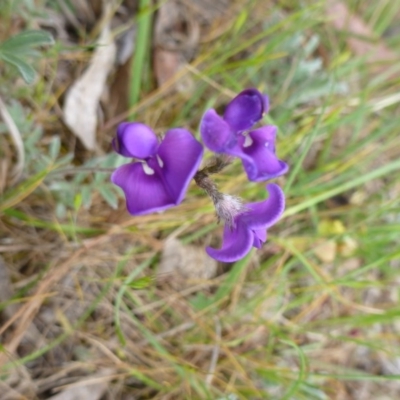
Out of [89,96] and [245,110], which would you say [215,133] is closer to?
[245,110]

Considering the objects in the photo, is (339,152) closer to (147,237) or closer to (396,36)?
(396,36)

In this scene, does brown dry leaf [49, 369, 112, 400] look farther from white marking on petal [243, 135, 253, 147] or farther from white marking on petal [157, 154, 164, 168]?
white marking on petal [243, 135, 253, 147]

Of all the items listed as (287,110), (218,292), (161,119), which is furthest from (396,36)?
(218,292)

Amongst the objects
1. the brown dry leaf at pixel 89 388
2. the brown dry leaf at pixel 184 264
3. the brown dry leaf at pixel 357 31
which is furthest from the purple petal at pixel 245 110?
the brown dry leaf at pixel 357 31

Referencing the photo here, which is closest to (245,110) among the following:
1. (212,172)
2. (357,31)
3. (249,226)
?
(212,172)

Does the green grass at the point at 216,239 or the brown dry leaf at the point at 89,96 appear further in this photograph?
the brown dry leaf at the point at 89,96

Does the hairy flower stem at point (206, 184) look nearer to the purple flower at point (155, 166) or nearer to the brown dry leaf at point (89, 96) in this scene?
the purple flower at point (155, 166)

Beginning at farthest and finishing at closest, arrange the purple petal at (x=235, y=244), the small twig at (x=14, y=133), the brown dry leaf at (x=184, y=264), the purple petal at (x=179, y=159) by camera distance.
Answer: the brown dry leaf at (x=184, y=264)
the small twig at (x=14, y=133)
the purple petal at (x=235, y=244)
the purple petal at (x=179, y=159)
